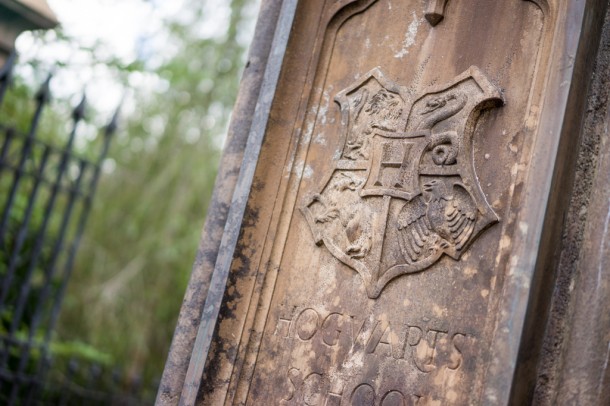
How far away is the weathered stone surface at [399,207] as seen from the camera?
175cm

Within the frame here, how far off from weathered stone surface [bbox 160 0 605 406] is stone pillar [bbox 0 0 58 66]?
1940mm

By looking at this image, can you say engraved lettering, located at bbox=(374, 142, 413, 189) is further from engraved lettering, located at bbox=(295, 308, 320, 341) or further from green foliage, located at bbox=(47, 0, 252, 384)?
green foliage, located at bbox=(47, 0, 252, 384)

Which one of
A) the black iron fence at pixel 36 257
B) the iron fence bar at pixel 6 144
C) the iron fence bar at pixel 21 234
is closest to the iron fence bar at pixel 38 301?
the black iron fence at pixel 36 257

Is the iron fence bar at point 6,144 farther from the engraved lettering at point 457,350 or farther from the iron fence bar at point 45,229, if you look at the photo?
the engraved lettering at point 457,350

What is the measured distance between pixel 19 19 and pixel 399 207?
2708 mm

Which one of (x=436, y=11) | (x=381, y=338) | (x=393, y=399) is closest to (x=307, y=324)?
(x=381, y=338)

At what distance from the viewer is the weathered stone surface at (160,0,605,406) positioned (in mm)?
1747

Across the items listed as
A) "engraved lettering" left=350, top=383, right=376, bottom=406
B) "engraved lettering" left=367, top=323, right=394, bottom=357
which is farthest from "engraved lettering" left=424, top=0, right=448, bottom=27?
"engraved lettering" left=350, top=383, right=376, bottom=406

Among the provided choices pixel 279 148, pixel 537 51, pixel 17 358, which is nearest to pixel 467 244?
pixel 537 51

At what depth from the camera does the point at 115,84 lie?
5.77 meters

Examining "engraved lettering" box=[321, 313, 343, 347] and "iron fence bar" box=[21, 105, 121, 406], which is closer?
"engraved lettering" box=[321, 313, 343, 347]

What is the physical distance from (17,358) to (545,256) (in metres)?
4.78

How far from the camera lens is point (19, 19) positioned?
12.1ft

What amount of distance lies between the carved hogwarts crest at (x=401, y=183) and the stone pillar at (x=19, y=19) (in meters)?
2.26
